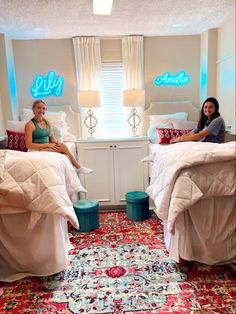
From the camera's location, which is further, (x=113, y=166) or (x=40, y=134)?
(x=113, y=166)

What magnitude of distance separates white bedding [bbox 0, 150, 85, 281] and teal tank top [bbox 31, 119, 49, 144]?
0.72m

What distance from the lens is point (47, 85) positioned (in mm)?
3396

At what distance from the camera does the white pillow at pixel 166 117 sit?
3237mm

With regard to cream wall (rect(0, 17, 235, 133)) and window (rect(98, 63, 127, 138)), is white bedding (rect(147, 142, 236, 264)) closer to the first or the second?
window (rect(98, 63, 127, 138))

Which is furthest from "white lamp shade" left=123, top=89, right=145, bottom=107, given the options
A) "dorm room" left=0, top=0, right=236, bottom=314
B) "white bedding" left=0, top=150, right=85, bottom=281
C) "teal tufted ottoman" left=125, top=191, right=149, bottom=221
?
"white bedding" left=0, top=150, right=85, bottom=281

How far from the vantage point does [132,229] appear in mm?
2490

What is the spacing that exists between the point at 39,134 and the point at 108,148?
2.77 feet

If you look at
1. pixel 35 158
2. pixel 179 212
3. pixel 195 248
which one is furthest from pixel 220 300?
pixel 35 158

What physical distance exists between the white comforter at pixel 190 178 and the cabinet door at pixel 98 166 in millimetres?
1250

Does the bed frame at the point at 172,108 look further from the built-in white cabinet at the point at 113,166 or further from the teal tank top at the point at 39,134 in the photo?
the teal tank top at the point at 39,134

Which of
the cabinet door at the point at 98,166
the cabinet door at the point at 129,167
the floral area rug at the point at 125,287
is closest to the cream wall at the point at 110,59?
the cabinet door at the point at 98,166

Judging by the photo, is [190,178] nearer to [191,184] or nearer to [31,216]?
[191,184]

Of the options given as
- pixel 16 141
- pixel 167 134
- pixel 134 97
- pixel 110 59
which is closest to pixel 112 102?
pixel 134 97

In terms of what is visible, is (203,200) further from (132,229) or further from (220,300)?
(132,229)
